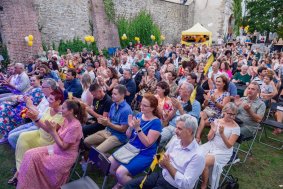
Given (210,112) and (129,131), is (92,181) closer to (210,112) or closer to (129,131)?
(129,131)

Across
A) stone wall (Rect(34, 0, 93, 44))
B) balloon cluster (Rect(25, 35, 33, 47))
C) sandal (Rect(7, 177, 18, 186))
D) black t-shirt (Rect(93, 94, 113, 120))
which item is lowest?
sandal (Rect(7, 177, 18, 186))

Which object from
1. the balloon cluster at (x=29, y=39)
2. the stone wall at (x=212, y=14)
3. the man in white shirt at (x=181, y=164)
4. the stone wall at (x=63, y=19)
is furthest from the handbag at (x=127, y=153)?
the stone wall at (x=212, y=14)

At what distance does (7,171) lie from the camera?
395 centimetres

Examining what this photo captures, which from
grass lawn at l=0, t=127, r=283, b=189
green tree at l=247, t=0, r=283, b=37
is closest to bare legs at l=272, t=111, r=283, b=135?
grass lawn at l=0, t=127, r=283, b=189

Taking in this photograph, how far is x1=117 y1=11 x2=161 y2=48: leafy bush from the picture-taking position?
18.7 meters

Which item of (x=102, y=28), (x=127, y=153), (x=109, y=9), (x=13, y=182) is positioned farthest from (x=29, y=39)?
(x=127, y=153)

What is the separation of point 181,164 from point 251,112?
2.23 meters

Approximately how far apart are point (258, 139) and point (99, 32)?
13.9m

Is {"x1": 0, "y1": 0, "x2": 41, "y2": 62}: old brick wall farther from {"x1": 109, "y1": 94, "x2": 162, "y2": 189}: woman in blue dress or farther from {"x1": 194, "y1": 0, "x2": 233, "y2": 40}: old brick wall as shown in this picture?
{"x1": 194, "y1": 0, "x2": 233, "y2": 40}: old brick wall

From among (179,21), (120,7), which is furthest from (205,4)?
(120,7)

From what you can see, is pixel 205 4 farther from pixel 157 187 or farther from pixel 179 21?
pixel 157 187

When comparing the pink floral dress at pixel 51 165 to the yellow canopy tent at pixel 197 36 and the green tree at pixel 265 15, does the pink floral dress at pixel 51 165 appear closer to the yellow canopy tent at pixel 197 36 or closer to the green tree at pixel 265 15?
the yellow canopy tent at pixel 197 36

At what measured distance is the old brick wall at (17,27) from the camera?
12266 millimetres

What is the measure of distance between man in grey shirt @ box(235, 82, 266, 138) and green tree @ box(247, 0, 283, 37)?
22.4 meters
